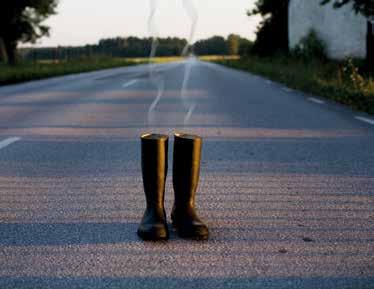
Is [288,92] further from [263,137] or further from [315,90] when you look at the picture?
[263,137]

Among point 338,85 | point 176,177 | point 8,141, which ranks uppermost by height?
point 338,85

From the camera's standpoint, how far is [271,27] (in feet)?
120

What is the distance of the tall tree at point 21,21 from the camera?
115 feet

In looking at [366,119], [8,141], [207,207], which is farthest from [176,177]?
[366,119]

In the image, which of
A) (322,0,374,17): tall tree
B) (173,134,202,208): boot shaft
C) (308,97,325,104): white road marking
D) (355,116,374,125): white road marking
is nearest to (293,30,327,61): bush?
(322,0,374,17): tall tree

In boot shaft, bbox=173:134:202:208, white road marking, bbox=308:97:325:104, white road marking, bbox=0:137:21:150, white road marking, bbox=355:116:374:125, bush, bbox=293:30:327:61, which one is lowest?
white road marking, bbox=0:137:21:150

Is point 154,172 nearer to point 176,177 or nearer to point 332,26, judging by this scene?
point 176,177

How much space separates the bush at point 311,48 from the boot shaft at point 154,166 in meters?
24.4

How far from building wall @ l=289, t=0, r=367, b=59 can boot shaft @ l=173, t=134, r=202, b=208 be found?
1854cm

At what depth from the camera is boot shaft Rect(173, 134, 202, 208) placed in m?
3.16

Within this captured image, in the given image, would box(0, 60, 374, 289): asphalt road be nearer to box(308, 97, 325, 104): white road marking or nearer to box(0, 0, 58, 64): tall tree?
box(308, 97, 325, 104): white road marking

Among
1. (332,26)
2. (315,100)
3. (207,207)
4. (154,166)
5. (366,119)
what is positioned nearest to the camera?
(154,166)

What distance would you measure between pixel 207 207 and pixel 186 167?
56 centimetres

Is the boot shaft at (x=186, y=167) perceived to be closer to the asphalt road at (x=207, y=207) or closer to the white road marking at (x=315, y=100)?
the asphalt road at (x=207, y=207)
